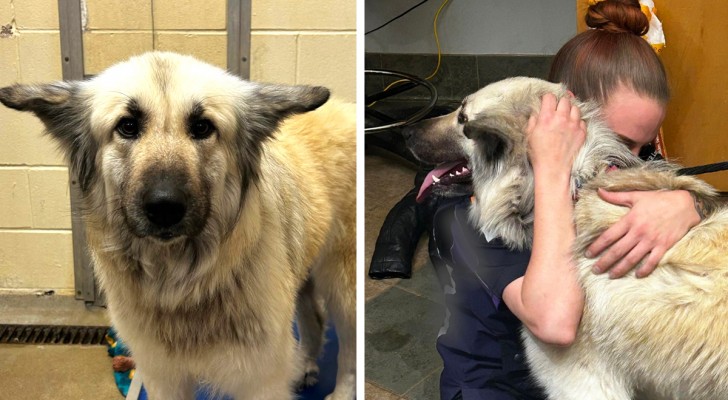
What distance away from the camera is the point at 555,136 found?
104cm

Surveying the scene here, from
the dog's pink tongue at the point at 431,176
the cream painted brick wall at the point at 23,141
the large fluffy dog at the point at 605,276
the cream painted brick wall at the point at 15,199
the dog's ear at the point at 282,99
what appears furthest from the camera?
the cream painted brick wall at the point at 15,199

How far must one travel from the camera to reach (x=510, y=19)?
1070 mm

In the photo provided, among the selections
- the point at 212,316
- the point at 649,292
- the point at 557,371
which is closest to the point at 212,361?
the point at 212,316

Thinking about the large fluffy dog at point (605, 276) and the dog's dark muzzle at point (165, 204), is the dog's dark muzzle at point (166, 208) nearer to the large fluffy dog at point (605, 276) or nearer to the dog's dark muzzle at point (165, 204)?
the dog's dark muzzle at point (165, 204)

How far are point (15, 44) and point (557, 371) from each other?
1534 mm

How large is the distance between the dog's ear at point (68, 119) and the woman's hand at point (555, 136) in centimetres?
80

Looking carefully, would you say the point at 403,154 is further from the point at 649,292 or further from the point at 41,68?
the point at 41,68

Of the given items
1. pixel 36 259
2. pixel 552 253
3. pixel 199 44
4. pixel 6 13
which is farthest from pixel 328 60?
pixel 36 259

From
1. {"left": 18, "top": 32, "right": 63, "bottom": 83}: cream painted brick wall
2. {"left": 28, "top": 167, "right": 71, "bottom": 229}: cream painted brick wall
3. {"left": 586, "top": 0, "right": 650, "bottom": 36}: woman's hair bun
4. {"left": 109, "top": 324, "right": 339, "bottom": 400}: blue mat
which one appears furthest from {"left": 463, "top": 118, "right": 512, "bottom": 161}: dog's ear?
{"left": 28, "top": 167, "right": 71, "bottom": 229}: cream painted brick wall

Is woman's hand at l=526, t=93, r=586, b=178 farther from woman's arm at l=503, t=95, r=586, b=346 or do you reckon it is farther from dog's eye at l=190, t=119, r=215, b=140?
dog's eye at l=190, t=119, r=215, b=140

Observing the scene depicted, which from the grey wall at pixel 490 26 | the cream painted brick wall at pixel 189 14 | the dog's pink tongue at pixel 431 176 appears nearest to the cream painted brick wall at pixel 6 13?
the cream painted brick wall at pixel 189 14

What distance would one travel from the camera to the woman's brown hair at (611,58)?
100 centimetres

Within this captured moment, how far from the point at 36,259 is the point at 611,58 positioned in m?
1.72

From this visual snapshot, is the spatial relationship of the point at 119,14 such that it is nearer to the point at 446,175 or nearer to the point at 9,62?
the point at 9,62
